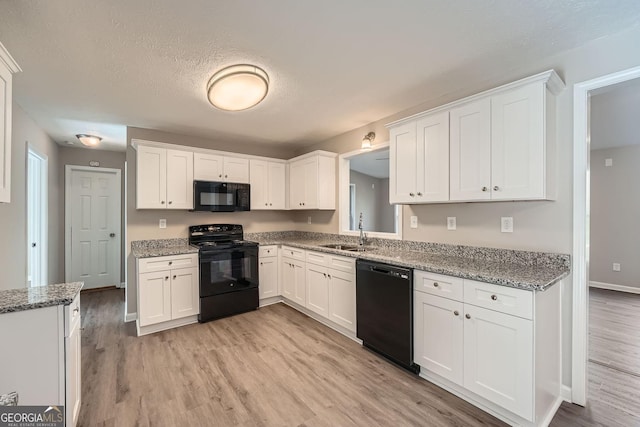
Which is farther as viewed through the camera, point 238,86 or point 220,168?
point 220,168

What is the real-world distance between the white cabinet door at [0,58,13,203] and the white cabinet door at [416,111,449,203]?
2823 mm

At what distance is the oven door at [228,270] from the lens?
3441 millimetres

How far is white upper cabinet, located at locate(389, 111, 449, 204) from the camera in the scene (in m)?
2.44

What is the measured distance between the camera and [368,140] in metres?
3.46

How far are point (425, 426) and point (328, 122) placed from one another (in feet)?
10.3

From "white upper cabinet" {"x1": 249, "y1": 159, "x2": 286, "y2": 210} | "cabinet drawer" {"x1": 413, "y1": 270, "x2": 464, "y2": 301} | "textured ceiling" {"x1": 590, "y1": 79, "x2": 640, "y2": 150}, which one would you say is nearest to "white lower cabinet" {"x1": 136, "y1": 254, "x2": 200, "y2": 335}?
"white upper cabinet" {"x1": 249, "y1": 159, "x2": 286, "y2": 210}

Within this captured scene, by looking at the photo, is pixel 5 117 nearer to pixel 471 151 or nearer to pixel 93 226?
pixel 471 151

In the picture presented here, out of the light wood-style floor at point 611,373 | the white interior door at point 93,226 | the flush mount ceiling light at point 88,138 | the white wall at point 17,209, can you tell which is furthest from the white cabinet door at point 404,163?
the white interior door at point 93,226

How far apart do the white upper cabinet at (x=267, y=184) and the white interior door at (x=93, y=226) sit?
2866 millimetres

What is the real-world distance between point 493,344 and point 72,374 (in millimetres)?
2560

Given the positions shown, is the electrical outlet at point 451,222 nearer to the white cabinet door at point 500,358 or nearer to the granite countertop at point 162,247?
the white cabinet door at point 500,358

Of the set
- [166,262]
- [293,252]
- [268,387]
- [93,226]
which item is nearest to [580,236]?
[268,387]

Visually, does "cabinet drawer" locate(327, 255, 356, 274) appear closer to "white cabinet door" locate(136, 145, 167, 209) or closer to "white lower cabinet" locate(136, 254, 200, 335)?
"white lower cabinet" locate(136, 254, 200, 335)

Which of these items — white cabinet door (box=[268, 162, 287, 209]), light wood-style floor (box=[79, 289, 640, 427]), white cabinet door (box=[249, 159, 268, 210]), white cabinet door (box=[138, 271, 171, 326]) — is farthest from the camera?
white cabinet door (box=[268, 162, 287, 209])
